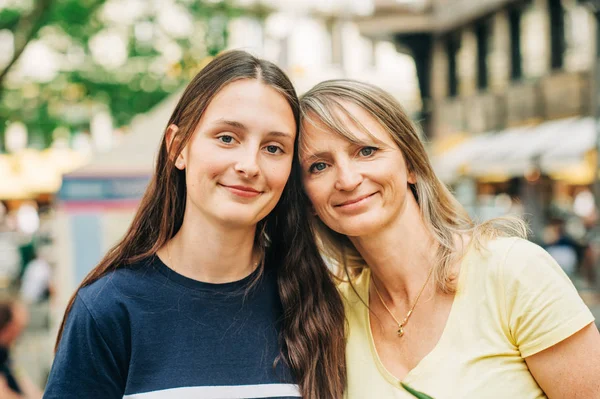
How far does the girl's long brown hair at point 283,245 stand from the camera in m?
2.42

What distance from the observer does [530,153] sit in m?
15.6

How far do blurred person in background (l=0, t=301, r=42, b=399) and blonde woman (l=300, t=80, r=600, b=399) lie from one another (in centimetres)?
365

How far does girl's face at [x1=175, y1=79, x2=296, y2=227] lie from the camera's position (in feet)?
7.57

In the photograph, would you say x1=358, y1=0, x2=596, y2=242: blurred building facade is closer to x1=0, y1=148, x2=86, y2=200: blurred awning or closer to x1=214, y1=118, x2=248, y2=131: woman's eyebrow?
x1=0, y1=148, x2=86, y2=200: blurred awning

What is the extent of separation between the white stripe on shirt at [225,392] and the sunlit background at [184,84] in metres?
1.20

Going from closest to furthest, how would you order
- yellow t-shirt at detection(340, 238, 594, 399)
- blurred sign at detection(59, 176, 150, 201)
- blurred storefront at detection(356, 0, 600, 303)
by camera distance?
yellow t-shirt at detection(340, 238, 594, 399) < blurred sign at detection(59, 176, 150, 201) < blurred storefront at detection(356, 0, 600, 303)

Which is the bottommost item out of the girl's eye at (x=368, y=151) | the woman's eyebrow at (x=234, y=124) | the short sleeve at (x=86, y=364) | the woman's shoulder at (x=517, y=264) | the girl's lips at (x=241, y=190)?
the short sleeve at (x=86, y=364)

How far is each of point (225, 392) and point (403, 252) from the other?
32.4 inches

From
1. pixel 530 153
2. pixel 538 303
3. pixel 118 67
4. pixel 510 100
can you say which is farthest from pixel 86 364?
pixel 510 100

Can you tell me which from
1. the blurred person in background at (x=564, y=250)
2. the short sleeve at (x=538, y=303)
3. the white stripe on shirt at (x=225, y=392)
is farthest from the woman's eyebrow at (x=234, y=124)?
the blurred person in background at (x=564, y=250)

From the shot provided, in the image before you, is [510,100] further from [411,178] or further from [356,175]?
[356,175]

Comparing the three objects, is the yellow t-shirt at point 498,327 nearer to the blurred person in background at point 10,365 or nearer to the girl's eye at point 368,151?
the girl's eye at point 368,151

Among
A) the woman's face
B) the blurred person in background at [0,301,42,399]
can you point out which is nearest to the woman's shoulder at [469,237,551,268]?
the woman's face

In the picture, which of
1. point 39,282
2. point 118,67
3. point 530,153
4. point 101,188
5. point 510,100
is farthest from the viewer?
point 510,100
